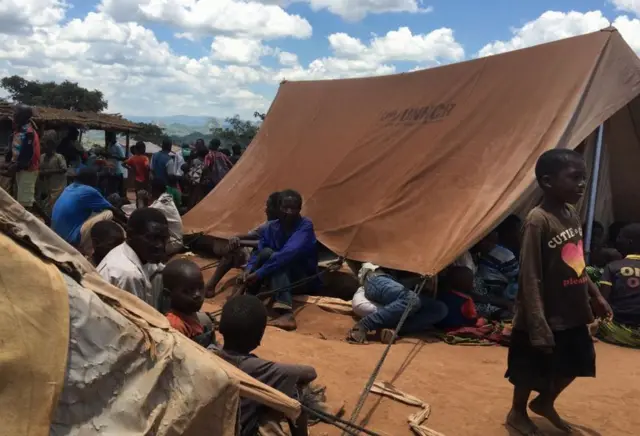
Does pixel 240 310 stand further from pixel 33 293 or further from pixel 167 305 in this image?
pixel 33 293

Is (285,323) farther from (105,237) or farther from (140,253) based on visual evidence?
(140,253)

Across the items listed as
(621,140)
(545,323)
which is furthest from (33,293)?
(621,140)

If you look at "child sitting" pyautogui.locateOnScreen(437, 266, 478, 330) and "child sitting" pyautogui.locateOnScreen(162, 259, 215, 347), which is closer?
"child sitting" pyautogui.locateOnScreen(162, 259, 215, 347)

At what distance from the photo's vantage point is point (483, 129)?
6348mm

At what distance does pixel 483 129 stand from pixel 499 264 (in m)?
→ 1.46

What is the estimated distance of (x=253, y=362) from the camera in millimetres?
2855

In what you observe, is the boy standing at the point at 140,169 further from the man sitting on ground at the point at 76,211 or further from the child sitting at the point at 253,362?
the child sitting at the point at 253,362

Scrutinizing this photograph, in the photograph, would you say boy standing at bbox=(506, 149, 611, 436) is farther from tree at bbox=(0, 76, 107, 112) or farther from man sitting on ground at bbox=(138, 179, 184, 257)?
tree at bbox=(0, 76, 107, 112)

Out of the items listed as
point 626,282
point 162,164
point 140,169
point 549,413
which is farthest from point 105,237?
point 140,169

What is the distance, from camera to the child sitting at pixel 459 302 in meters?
5.40

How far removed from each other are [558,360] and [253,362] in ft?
5.40

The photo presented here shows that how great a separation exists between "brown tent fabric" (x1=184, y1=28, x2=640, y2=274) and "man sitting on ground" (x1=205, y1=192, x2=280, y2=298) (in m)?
0.69

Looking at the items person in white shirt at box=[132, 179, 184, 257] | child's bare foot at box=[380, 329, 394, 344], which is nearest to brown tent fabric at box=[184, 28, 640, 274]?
child's bare foot at box=[380, 329, 394, 344]

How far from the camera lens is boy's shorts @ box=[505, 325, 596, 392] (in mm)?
3279
